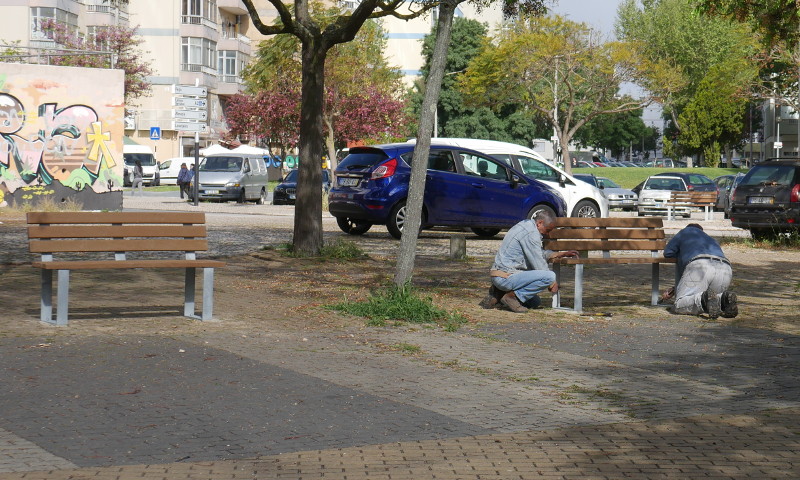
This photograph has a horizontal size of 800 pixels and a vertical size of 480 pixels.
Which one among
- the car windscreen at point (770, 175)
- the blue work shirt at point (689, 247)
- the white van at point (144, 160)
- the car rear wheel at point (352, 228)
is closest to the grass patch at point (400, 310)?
the blue work shirt at point (689, 247)

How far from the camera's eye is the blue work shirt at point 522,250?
443 inches

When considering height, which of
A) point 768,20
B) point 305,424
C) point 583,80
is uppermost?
point 583,80

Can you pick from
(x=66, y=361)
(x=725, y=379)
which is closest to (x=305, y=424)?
(x=66, y=361)

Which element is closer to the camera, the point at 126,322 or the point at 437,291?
the point at 126,322

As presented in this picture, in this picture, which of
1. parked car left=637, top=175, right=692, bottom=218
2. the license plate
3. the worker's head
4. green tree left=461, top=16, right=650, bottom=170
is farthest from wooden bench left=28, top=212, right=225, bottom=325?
green tree left=461, top=16, right=650, bottom=170

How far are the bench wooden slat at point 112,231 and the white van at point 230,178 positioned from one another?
2895cm

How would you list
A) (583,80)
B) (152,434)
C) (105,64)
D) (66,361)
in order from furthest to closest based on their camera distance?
(105,64) → (583,80) → (66,361) → (152,434)

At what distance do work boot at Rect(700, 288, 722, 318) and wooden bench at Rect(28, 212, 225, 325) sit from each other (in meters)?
4.74

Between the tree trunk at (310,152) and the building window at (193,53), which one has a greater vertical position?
the building window at (193,53)

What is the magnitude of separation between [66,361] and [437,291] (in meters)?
5.72

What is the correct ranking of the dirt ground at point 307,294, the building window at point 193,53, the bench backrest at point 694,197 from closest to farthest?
the dirt ground at point 307,294
the bench backrest at point 694,197
the building window at point 193,53

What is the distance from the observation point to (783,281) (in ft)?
49.5

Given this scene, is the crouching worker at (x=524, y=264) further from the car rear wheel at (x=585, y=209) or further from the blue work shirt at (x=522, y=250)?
the car rear wheel at (x=585, y=209)

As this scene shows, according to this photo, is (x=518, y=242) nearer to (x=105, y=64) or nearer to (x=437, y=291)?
(x=437, y=291)
